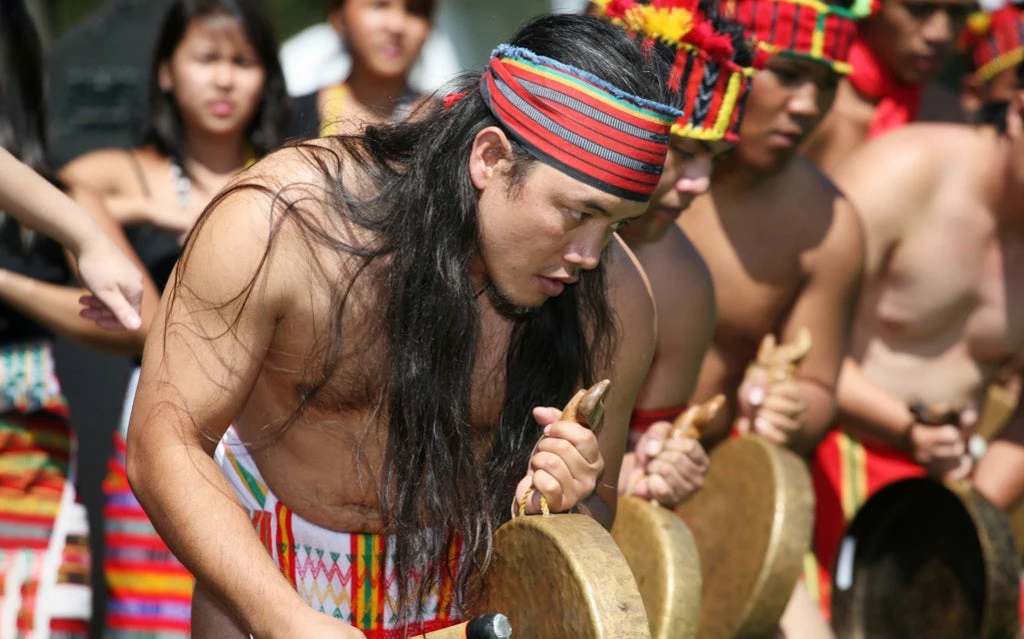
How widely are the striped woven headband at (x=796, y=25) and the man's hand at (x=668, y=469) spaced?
1.24 m

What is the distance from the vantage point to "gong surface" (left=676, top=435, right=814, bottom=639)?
150 inches

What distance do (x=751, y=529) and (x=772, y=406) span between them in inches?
17.3

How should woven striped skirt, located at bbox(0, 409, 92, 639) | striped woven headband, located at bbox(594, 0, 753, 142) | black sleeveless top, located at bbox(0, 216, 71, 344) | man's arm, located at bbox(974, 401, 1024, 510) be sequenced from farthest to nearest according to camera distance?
1. man's arm, located at bbox(974, 401, 1024, 510)
2. black sleeveless top, located at bbox(0, 216, 71, 344)
3. woven striped skirt, located at bbox(0, 409, 92, 639)
4. striped woven headband, located at bbox(594, 0, 753, 142)

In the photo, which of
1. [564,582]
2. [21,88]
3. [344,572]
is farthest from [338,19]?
[564,582]

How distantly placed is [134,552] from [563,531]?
2.11 metres

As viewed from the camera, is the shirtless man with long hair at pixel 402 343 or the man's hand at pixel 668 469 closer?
the shirtless man with long hair at pixel 402 343

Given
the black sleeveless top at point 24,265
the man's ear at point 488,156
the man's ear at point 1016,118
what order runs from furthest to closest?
the man's ear at point 1016,118
the black sleeveless top at point 24,265
the man's ear at point 488,156

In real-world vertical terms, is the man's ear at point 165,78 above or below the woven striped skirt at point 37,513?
above

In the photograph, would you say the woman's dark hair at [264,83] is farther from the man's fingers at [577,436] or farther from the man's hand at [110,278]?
the man's fingers at [577,436]

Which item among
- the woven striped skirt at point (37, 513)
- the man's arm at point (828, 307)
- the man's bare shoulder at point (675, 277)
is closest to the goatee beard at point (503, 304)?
the man's bare shoulder at point (675, 277)

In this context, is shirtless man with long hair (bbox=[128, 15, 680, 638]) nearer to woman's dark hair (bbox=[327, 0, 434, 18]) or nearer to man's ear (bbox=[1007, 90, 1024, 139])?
woman's dark hair (bbox=[327, 0, 434, 18])

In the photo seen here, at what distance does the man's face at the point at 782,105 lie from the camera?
4469mm

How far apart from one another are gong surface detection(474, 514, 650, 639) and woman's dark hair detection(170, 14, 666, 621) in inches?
6.4

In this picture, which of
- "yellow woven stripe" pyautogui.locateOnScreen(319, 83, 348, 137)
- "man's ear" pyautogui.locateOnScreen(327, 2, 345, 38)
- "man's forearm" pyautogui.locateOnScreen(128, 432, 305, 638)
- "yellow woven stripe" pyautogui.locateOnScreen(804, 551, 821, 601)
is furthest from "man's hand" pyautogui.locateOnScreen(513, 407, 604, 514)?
"man's ear" pyautogui.locateOnScreen(327, 2, 345, 38)
